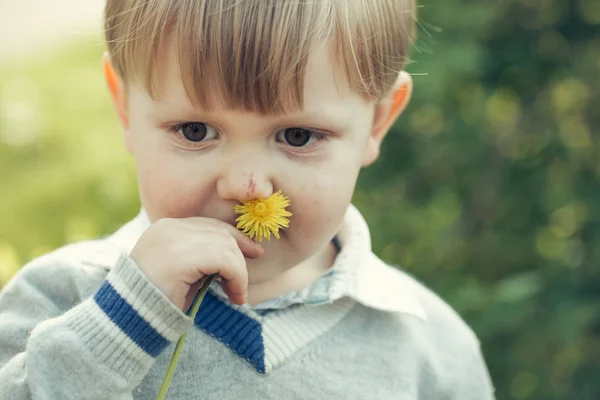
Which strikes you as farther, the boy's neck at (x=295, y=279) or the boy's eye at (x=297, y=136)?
the boy's neck at (x=295, y=279)

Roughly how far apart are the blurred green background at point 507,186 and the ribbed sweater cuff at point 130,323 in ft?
3.80

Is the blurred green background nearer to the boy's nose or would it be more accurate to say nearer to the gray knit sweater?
the gray knit sweater

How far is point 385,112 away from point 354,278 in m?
0.30

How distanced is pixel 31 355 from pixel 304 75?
0.55m

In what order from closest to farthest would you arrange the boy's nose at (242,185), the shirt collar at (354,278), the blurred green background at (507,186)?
the boy's nose at (242,185)
the shirt collar at (354,278)
the blurred green background at (507,186)

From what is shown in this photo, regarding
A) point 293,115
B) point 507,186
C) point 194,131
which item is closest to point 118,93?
point 194,131

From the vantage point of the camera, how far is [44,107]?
13.8 ft

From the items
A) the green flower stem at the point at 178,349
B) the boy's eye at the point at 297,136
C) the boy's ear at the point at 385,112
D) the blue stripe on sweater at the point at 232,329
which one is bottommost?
the blue stripe on sweater at the point at 232,329

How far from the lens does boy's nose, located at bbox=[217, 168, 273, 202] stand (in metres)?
1.45

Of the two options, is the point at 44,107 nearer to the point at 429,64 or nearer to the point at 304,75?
the point at 429,64

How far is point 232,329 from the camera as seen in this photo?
160 centimetres

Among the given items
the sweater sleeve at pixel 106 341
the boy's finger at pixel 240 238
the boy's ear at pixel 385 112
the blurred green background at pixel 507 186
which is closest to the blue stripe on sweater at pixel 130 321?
the sweater sleeve at pixel 106 341

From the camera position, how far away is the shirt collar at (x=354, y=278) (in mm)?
1702

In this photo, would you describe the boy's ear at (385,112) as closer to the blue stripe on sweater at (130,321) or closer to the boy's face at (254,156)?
the boy's face at (254,156)
